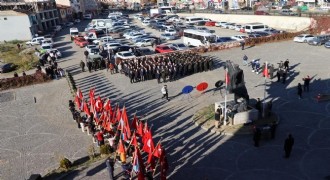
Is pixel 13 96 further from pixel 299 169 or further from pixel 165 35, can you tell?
pixel 165 35

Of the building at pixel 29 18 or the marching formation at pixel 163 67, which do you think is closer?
the marching formation at pixel 163 67

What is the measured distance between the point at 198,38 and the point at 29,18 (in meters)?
37.4

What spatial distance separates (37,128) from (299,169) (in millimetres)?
16430

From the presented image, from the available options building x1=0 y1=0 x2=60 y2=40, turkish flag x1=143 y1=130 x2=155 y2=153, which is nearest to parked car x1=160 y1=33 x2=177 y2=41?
building x1=0 y1=0 x2=60 y2=40

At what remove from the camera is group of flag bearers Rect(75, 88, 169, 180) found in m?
15.5

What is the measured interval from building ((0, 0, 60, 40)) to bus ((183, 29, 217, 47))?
3454 centimetres

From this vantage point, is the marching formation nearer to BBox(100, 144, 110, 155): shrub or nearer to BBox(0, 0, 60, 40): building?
BBox(100, 144, 110, 155): shrub

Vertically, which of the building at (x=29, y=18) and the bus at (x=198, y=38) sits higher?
the building at (x=29, y=18)

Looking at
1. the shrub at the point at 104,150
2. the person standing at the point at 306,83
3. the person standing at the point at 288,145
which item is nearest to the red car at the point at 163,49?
the person standing at the point at 306,83

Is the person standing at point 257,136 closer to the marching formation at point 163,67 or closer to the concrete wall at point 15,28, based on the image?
the marching formation at point 163,67

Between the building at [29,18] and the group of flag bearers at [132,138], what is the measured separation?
47784 millimetres

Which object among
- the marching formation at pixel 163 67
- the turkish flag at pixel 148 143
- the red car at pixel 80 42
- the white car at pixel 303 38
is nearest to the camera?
the turkish flag at pixel 148 143

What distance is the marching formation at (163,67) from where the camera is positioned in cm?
3122

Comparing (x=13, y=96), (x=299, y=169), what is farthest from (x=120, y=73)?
(x=299, y=169)
